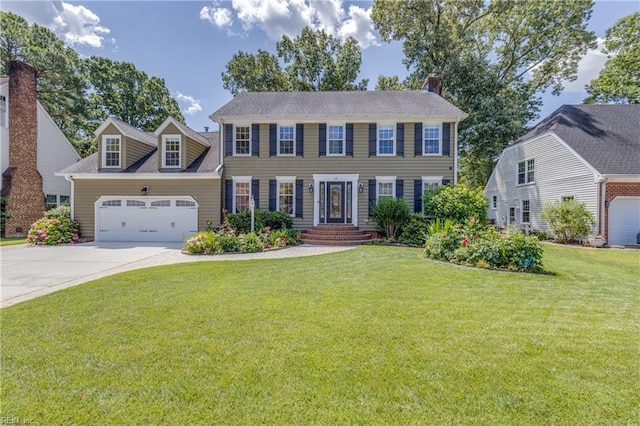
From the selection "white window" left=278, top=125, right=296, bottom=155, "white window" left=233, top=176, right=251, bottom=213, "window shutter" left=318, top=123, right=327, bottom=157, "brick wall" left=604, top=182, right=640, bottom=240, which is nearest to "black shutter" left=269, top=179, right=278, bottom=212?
"white window" left=233, top=176, right=251, bottom=213

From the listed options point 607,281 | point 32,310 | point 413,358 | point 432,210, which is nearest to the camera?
point 413,358

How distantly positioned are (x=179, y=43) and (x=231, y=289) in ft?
39.4

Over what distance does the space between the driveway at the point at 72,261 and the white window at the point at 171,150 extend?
3.83 meters

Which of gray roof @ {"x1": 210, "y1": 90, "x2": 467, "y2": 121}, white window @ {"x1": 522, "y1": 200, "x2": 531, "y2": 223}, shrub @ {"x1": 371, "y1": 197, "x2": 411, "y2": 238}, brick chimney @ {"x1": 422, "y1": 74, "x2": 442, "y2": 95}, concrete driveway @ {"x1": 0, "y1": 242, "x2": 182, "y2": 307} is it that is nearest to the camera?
concrete driveway @ {"x1": 0, "y1": 242, "x2": 182, "y2": 307}

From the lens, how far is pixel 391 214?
38.0 feet

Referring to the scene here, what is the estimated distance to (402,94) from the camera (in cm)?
1477

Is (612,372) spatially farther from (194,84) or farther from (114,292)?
(194,84)

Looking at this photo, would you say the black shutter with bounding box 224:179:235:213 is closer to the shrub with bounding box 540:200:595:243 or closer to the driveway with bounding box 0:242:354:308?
the driveway with bounding box 0:242:354:308

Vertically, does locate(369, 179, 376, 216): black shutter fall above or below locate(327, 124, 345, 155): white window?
below

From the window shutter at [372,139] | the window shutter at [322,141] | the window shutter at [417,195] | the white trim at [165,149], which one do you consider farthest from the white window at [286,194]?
the window shutter at [417,195]

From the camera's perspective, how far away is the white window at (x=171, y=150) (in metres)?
13.0

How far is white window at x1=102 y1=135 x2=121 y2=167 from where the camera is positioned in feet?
42.9

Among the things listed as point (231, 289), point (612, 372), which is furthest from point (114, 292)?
point (612, 372)

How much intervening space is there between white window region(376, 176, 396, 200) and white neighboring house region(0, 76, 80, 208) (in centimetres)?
1798
